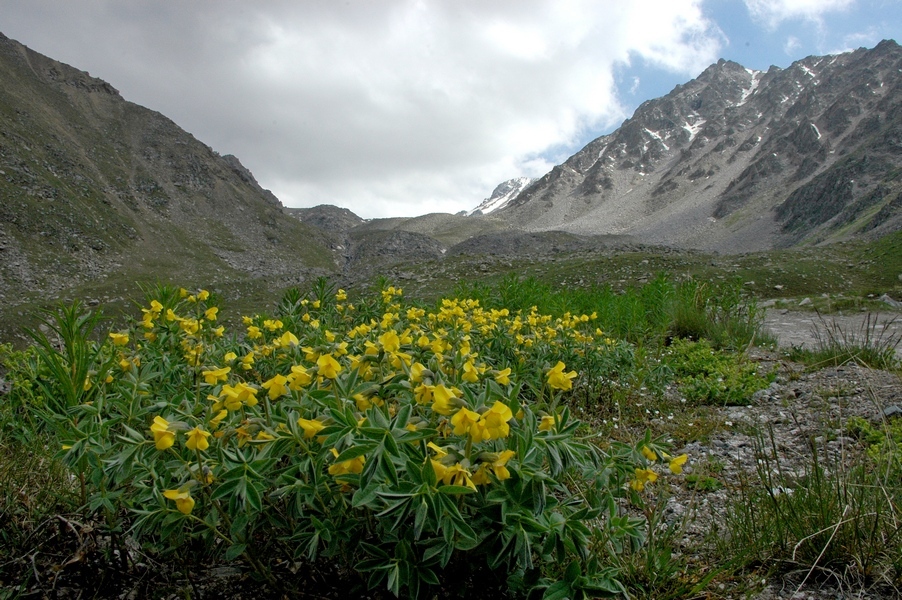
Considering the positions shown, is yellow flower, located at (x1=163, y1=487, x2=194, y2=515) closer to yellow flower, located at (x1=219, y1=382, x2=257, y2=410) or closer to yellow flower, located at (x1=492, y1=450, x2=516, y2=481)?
yellow flower, located at (x1=219, y1=382, x2=257, y2=410)

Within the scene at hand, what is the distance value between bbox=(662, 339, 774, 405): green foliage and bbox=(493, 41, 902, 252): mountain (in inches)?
1268

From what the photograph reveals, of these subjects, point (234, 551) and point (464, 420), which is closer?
point (464, 420)

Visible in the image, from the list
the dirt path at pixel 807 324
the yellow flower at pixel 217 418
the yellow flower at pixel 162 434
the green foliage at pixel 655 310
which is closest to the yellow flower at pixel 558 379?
the yellow flower at pixel 217 418

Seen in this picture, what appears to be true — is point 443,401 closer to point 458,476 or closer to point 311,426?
point 458,476

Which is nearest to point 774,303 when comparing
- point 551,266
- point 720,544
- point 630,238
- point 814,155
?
point 551,266

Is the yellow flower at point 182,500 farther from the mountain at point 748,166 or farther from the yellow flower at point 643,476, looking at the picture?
the mountain at point 748,166

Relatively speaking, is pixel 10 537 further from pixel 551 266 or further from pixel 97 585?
pixel 551 266

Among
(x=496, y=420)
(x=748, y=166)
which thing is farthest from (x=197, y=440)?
(x=748, y=166)

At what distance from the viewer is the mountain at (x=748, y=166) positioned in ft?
158

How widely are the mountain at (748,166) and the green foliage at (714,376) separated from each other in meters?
32.2

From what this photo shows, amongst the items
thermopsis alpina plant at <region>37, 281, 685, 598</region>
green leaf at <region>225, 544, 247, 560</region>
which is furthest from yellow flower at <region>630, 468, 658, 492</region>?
green leaf at <region>225, 544, 247, 560</region>

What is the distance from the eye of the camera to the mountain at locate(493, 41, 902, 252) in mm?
48250

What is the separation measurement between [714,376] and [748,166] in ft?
286

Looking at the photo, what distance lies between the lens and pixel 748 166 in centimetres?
7625
